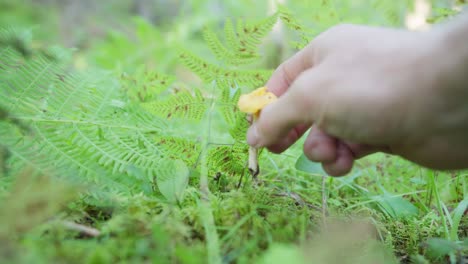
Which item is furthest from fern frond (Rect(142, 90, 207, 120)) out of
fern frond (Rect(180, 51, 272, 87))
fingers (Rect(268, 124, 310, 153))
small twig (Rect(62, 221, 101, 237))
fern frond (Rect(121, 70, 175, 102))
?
fern frond (Rect(121, 70, 175, 102))

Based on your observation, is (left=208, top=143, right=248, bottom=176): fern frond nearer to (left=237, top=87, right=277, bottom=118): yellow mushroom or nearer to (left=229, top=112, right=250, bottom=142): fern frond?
(left=229, top=112, right=250, bottom=142): fern frond

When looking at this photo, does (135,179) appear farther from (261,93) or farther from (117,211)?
(261,93)

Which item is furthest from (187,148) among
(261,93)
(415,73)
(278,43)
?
(278,43)

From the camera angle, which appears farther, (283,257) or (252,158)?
(252,158)

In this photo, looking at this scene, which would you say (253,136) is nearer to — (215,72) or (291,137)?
(291,137)

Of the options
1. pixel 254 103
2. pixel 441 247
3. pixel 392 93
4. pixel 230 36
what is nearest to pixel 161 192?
pixel 254 103

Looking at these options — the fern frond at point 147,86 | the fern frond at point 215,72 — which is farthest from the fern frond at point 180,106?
the fern frond at point 147,86
